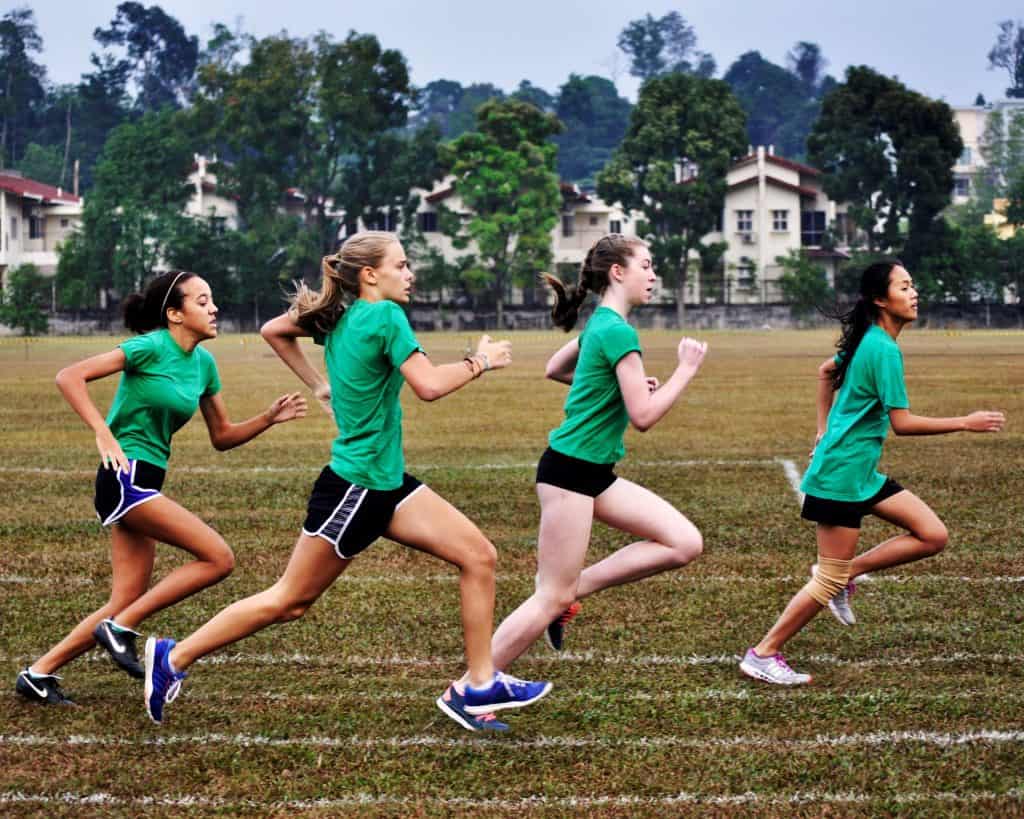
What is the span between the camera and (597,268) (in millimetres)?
6863

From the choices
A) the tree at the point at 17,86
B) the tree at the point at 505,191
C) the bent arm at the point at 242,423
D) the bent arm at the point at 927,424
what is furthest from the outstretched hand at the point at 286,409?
the tree at the point at 17,86

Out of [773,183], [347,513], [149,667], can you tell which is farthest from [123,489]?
[773,183]

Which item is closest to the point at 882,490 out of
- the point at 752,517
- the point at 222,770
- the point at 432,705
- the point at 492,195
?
the point at 432,705

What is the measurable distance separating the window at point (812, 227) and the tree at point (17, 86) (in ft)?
217

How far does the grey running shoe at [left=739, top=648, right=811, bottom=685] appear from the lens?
718 cm

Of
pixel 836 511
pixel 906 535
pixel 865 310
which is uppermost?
pixel 865 310

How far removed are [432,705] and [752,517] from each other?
244 inches

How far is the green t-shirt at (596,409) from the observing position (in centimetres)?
668

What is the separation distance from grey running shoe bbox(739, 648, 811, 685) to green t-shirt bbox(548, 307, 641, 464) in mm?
1221

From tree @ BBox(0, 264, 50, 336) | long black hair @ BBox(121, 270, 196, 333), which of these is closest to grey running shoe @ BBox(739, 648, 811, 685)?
long black hair @ BBox(121, 270, 196, 333)

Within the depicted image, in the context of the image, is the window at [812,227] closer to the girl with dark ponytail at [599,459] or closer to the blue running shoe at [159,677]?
the girl with dark ponytail at [599,459]

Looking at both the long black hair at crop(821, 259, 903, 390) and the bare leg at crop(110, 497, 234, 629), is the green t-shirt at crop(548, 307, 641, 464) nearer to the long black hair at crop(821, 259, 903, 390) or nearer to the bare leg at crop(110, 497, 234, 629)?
the long black hair at crop(821, 259, 903, 390)

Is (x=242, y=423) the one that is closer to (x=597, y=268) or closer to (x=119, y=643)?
(x=119, y=643)

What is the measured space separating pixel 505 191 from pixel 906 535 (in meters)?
71.5
